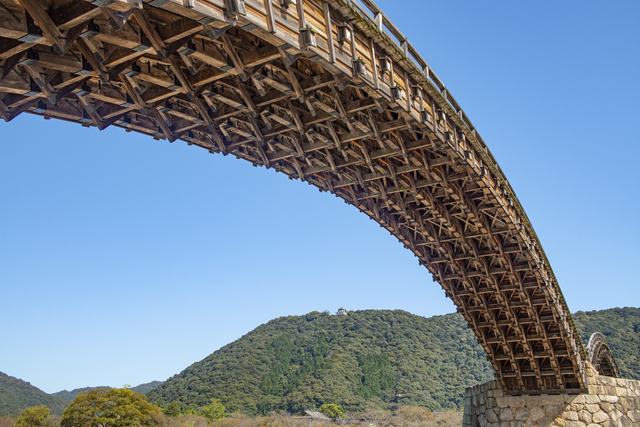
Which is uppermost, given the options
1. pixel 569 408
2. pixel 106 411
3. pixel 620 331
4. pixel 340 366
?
pixel 620 331

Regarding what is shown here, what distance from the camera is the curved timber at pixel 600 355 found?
36444 mm

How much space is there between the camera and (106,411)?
45.6 meters

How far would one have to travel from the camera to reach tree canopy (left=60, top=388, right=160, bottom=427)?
148ft

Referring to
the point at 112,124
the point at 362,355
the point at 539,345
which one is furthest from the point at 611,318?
the point at 112,124

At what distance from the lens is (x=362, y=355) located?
112562 mm

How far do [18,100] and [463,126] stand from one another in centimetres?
1233

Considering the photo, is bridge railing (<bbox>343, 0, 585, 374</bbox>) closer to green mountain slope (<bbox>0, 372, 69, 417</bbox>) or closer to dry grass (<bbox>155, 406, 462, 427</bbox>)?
dry grass (<bbox>155, 406, 462, 427</bbox>)

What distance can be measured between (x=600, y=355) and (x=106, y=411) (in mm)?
43030

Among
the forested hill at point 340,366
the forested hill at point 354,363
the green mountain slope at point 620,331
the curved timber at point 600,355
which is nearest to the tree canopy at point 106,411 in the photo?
the forested hill at point 354,363

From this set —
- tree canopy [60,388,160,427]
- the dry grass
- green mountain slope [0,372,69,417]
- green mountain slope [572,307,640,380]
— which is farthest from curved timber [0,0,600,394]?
green mountain slope [572,307,640,380]

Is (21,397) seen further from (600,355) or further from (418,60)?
(418,60)

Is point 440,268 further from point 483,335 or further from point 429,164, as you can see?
point 429,164

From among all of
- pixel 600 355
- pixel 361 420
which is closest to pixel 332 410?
pixel 361 420

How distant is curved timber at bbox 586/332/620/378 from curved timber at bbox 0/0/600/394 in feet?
55.6
